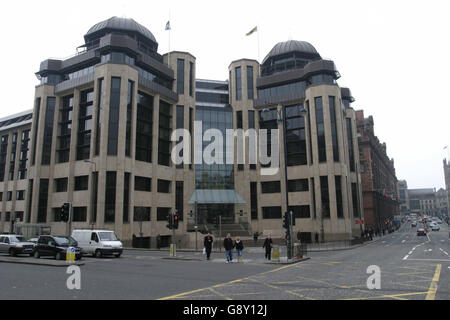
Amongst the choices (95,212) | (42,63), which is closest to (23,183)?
(42,63)

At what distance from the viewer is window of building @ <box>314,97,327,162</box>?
49.3m

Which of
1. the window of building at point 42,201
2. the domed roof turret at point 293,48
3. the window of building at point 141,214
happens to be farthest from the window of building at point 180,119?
the domed roof turret at point 293,48

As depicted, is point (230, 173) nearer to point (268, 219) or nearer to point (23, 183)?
point (268, 219)

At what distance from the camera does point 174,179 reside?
50625 millimetres

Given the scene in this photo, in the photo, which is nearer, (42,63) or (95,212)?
(95,212)

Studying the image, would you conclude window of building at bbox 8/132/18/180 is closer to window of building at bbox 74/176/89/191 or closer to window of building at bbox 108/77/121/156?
window of building at bbox 74/176/89/191

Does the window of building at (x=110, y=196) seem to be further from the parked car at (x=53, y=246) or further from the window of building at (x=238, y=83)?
the window of building at (x=238, y=83)

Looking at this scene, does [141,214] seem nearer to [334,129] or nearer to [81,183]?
[81,183]

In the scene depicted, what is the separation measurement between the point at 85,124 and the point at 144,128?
26.6 feet

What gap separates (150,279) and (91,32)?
160 ft

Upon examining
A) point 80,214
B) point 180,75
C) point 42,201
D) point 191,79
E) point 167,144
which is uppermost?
point 180,75

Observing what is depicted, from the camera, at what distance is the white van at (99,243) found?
23.4 meters

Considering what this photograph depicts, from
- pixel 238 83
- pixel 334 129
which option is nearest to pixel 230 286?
pixel 334 129

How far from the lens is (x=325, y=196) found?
157 ft
